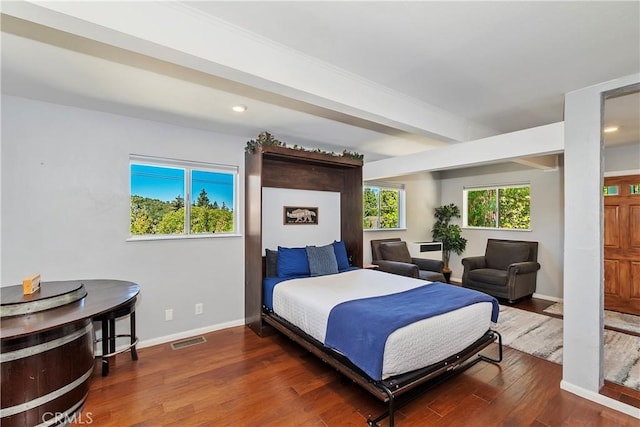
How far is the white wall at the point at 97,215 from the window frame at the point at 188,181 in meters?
0.07

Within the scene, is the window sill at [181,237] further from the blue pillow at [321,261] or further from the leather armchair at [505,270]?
the leather armchair at [505,270]

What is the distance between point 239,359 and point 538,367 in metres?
2.91

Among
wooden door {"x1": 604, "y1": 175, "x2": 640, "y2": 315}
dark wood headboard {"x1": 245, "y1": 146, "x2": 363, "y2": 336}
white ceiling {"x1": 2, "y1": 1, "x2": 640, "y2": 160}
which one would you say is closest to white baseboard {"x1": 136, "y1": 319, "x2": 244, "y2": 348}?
dark wood headboard {"x1": 245, "y1": 146, "x2": 363, "y2": 336}

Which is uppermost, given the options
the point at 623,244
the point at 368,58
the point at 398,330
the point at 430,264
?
the point at 368,58

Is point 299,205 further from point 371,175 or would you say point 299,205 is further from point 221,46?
point 221,46

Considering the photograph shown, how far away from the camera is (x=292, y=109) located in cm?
308

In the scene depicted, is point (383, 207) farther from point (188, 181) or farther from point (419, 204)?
point (188, 181)

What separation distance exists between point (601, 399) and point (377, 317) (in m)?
1.86

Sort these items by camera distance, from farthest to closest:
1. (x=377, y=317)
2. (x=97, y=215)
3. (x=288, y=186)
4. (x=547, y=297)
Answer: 1. (x=547, y=297)
2. (x=288, y=186)
3. (x=97, y=215)
4. (x=377, y=317)

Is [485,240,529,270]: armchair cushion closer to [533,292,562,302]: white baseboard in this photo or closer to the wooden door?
[533,292,562,302]: white baseboard

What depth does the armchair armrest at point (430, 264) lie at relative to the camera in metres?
5.46

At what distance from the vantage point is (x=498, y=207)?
6062 millimetres

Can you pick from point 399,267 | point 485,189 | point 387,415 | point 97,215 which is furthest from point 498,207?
point 97,215

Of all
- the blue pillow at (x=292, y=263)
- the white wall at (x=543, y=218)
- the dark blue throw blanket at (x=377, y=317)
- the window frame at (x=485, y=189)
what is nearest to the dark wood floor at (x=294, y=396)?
the dark blue throw blanket at (x=377, y=317)
